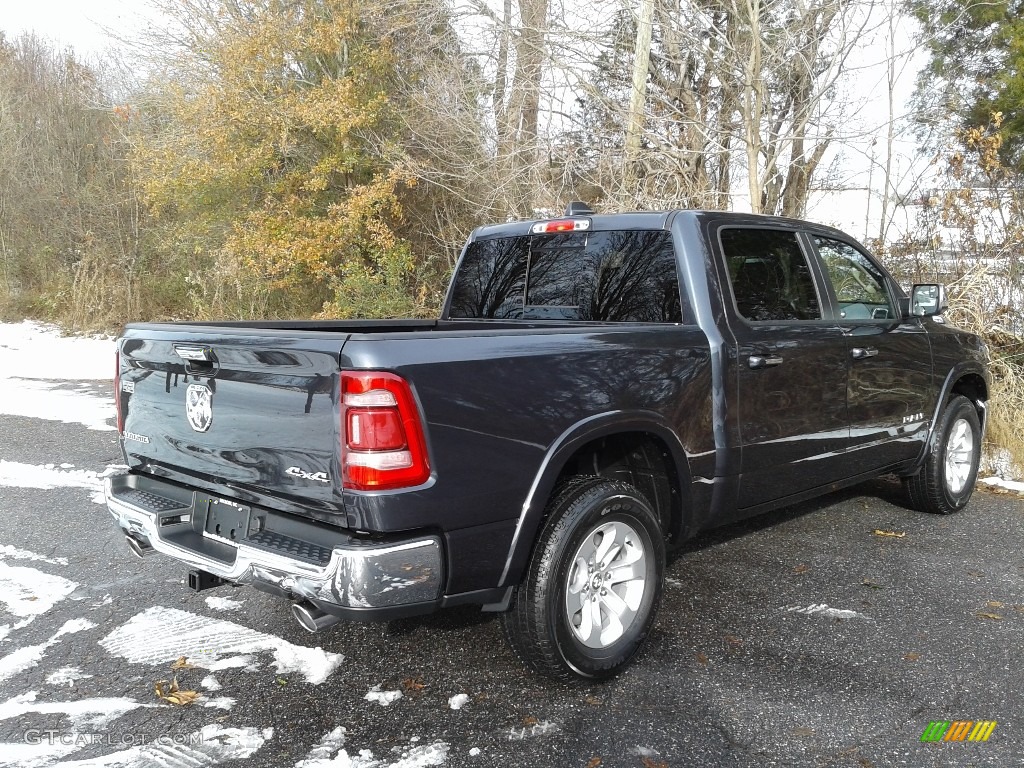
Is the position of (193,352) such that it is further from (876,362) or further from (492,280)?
(876,362)

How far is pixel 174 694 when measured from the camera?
3281 millimetres

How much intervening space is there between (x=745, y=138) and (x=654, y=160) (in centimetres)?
117

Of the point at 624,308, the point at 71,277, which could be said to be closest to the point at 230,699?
the point at 624,308

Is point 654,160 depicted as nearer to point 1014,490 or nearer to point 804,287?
point 1014,490

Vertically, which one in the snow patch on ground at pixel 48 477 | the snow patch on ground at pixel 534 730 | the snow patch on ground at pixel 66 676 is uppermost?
the snow patch on ground at pixel 48 477

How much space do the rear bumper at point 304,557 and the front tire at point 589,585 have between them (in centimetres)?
47

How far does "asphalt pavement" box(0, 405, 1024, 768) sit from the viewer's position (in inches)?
115

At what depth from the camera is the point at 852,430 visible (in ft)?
15.2

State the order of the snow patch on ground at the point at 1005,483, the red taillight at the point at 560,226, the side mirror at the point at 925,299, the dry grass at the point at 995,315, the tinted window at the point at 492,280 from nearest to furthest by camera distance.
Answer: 1. the red taillight at the point at 560,226
2. the tinted window at the point at 492,280
3. the side mirror at the point at 925,299
4. the snow patch on ground at the point at 1005,483
5. the dry grass at the point at 995,315

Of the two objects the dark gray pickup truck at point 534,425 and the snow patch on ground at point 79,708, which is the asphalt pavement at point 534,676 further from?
the dark gray pickup truck at point 534,425

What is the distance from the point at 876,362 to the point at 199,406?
11.7 ft

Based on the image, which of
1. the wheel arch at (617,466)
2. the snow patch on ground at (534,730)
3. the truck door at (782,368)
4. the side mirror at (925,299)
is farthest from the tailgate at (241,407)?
the side mirror at (925,299)

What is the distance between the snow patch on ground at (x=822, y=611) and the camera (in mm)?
4059

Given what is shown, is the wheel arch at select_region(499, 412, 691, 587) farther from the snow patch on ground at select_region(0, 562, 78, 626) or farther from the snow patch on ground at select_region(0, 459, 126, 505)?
the snow patch on ground at select_region(0, 459, 126, 505)
